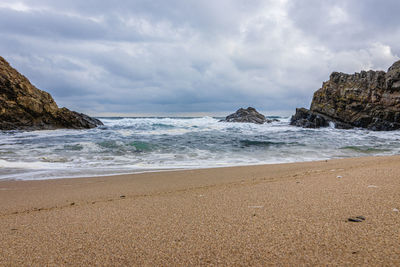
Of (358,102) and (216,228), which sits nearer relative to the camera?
(216,228)

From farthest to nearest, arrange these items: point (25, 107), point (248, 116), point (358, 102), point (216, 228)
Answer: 1. point (248, 116)
2. point (358, 102)
3. point (25, 107)
4. point (216, 228)

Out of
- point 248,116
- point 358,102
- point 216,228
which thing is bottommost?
point 216,228

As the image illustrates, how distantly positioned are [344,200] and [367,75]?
30.6 metres

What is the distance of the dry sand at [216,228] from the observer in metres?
1.36

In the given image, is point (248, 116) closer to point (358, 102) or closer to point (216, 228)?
point (358, 102)

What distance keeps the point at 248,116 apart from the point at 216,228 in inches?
1464

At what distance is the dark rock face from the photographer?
1454 inches

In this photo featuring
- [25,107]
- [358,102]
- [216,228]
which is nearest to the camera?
[216,228]

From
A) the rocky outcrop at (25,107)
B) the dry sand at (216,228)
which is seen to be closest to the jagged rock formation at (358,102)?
the dry sand at (216,228)

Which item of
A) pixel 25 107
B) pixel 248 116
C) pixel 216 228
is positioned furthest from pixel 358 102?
pixel 25 107

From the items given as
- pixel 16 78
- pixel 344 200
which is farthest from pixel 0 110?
pixel 344 200

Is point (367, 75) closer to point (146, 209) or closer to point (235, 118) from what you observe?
point (235, 118)

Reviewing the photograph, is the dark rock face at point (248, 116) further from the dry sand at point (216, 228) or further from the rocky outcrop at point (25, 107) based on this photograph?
the dry sand at point (216, 228)

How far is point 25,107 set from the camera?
65.8ft
